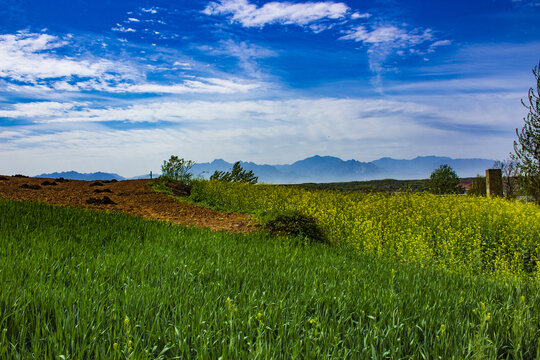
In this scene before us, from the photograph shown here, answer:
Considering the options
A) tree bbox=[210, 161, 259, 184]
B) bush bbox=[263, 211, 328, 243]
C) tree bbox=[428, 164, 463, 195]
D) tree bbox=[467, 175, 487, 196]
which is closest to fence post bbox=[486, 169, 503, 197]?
tree bbox=[467, 175, 487, 196]

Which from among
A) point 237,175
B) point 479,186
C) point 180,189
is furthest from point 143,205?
point 479,186

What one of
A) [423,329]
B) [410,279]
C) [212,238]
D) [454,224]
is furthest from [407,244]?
[423,329]

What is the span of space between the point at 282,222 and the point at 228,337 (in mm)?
5536

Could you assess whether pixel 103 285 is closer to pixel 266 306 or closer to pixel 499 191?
pixel 266 306

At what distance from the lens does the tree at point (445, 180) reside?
23.1 metres

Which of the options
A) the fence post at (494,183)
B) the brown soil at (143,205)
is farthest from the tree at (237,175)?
the fence post at (494,183)

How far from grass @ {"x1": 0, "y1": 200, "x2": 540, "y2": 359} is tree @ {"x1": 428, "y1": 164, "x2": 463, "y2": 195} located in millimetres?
20654

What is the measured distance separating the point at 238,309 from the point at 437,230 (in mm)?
7183

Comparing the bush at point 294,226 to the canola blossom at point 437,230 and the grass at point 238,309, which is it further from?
the grass at point 238,309

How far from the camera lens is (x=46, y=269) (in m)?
3.65

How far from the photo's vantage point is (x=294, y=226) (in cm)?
772

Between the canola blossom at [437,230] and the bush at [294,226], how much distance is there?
0.49 metres

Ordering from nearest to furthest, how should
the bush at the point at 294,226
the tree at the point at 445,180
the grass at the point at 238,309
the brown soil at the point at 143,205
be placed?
the grass at the point at 238,309, the bush at the point at 294,226, the brown soil at the point at 143,205, the tree at the point at 445,180

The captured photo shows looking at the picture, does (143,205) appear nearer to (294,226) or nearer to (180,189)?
(180,189)
